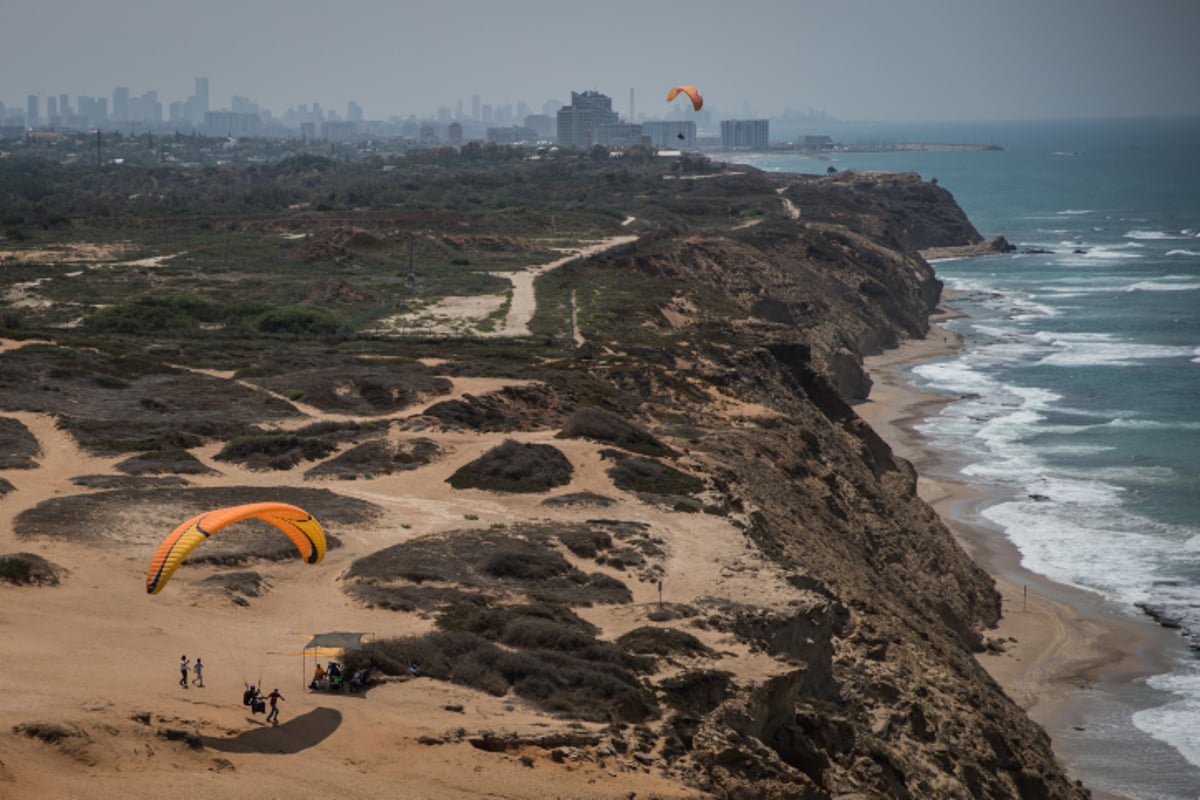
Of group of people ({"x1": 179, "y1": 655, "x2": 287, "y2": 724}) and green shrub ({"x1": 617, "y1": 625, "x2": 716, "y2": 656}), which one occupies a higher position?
group of people ({"x1": 179, "y1": 655, "x2": 287, "y2": 724})

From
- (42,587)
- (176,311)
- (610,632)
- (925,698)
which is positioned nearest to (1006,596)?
(925,698)

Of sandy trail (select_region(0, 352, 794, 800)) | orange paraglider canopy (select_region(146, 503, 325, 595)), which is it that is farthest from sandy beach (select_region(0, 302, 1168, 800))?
orange paraglider canopy (select_region(146, 503, 325, 595))

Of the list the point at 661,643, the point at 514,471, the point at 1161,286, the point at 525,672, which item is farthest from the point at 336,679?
the point at 1161,286

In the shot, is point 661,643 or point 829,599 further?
point 829,599

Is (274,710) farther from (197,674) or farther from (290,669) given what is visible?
(290,669)

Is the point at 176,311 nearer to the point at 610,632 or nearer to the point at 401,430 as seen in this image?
the point at 401,430

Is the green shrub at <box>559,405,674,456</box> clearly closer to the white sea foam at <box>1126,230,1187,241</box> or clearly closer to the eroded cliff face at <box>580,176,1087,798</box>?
the eroded cliff face at <box>580,176,1087,798</box>

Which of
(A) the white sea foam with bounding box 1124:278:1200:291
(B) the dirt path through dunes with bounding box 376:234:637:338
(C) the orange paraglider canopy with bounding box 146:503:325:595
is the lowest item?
(A) the white sea foam with bounding box 1124:278:1200:291
